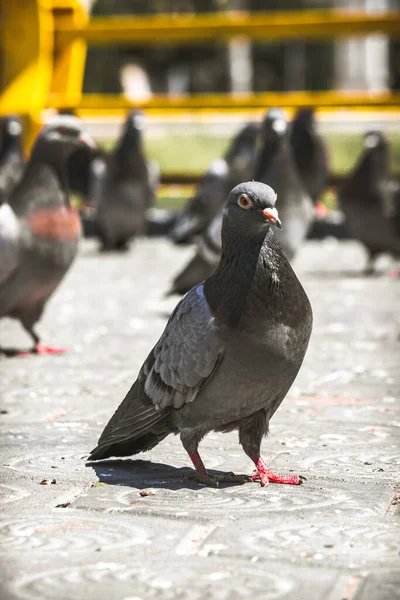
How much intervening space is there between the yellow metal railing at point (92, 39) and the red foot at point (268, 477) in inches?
407

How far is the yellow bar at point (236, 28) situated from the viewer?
13.7m

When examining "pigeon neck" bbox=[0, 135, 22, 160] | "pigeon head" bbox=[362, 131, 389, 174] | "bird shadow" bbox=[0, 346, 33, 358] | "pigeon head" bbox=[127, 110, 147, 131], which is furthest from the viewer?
"pigeon head" bbox=[127, 110, 147, 131]

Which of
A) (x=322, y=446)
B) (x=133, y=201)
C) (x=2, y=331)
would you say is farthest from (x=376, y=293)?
(x=322, y=446)

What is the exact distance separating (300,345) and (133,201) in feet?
27.9

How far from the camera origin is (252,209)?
3.47m

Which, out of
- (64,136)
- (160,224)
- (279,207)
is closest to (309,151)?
Answer: (160,224)

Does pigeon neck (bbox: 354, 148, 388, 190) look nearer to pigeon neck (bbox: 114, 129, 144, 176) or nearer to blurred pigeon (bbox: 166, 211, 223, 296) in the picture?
pigeon neck (bbox: 114, 129, 144, 176)

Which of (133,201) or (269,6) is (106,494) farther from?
(269,6)

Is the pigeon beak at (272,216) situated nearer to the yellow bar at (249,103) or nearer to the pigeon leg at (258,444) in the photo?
the pigeon leg at (258,444)

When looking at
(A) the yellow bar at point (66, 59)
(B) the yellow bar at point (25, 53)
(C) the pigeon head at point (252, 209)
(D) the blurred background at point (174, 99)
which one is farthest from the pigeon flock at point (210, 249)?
(A) the yellow bar at point (66, 59)

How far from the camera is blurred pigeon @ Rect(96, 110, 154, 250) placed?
1173cm

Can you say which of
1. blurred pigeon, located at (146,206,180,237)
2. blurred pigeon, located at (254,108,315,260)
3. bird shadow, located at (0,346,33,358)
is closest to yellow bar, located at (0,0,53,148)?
blurred pigeon, located at (146,206,180,237)

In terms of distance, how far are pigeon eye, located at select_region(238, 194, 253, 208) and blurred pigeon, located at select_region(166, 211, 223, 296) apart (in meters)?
3.58

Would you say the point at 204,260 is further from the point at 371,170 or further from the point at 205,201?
the point at 205,201
